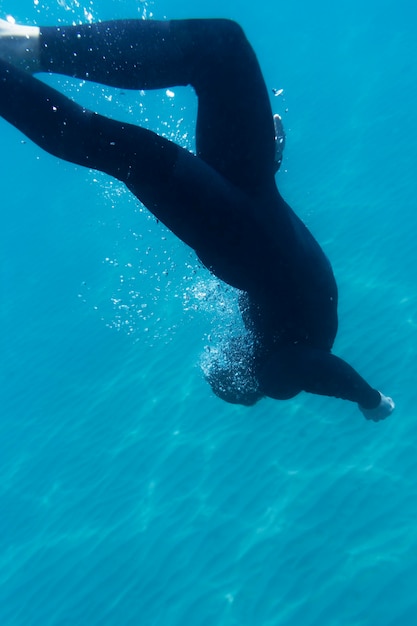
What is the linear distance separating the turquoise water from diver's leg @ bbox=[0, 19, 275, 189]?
14.9 ft

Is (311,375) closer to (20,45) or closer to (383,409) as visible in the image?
(383,409)

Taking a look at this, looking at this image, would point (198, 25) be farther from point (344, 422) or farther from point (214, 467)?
point (214, 467)

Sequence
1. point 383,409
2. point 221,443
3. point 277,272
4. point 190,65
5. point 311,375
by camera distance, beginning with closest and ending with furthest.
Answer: point 190,65
point 277,272
point 311,375
point 383,409
point 221,443

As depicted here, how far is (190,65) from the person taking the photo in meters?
2.69

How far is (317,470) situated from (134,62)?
5.42m

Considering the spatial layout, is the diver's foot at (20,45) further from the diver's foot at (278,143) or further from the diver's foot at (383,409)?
the diver's foot at (383,409)

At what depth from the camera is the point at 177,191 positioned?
8.53ft

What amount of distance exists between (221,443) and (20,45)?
6402 mm

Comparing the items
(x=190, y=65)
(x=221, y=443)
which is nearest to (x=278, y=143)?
(x=190, y=65)

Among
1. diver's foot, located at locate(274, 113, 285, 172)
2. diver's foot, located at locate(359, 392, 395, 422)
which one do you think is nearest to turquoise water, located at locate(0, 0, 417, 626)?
diver's foot, located at locate(359, 392, 395, 422)

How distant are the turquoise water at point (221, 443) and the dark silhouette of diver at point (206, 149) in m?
3.43

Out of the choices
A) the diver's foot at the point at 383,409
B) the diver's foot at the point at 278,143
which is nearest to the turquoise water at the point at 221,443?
the diver's foot at the point at 383,409

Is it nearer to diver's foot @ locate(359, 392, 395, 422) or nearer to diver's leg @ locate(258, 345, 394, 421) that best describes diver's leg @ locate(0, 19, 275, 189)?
diver's leg @ locate(258, 345, 394, 421)

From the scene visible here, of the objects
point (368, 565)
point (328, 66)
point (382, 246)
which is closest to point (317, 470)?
point (368, 565)
